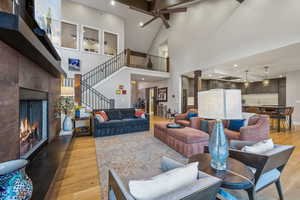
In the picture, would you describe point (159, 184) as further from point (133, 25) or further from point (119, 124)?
point (133, 25)

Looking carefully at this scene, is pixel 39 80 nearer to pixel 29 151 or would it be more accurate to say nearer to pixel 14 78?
pixel 14 78

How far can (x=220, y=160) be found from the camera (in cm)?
124

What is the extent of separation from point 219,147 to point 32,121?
3046mm

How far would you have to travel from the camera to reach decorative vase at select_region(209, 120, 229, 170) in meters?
1.23

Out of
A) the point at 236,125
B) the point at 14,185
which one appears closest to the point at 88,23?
the point at 14,185

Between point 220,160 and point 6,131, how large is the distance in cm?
216

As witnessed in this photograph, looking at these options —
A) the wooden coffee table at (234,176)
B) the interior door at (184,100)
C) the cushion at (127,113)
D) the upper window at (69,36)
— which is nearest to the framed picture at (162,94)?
the interior door at (184,100)

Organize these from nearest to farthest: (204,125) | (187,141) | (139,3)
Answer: (187,141) < (204,125) < (139,3)

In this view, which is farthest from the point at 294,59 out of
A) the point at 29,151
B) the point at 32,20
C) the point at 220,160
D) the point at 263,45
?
the point at 29,151

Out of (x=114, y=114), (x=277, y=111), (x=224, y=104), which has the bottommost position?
(x=114, y=114)

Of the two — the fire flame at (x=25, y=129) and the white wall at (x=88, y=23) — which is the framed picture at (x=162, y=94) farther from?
the fire flame at (x=25, y=129)

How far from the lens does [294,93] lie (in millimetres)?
6289

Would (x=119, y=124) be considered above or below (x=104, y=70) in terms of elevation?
below

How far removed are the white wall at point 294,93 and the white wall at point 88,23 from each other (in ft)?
28.4
